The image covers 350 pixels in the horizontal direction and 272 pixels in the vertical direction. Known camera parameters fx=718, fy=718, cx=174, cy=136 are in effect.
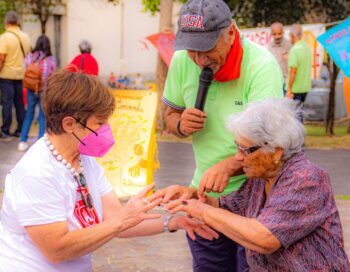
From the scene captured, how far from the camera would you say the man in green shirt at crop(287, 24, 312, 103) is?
420 inches

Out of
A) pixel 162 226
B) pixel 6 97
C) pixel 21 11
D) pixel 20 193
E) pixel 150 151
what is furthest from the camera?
pixel 21 11

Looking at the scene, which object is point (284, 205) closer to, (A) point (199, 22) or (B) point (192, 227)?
(B) point (192, 227)

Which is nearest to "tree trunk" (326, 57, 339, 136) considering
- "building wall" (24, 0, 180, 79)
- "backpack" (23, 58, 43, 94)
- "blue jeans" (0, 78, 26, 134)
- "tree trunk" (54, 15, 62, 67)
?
"blue jeans" (0, 78, 26, 134)

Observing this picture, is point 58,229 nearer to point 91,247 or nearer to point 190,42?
point 91,247

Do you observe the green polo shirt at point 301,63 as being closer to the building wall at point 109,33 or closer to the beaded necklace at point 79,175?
the beaded necklace at point 79,175

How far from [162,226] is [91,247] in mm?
606

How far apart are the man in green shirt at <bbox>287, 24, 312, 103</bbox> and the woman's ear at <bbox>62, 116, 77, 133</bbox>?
7.93m

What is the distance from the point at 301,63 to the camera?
35.3ft

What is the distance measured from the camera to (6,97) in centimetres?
1145

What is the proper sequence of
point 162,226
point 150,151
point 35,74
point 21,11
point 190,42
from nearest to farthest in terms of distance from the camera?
point 190,42
point 162,226
point 150,151
point 35,74
point 21,11

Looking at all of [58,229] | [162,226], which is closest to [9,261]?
[58,229]

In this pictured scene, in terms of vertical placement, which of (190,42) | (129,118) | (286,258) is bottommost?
(129,118)

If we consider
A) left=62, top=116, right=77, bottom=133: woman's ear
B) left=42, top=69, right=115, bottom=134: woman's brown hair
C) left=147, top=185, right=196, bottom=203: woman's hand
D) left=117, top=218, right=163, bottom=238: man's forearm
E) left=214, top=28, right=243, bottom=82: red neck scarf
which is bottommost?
left=117, top=218, right=163, bottom=238: man's forearm

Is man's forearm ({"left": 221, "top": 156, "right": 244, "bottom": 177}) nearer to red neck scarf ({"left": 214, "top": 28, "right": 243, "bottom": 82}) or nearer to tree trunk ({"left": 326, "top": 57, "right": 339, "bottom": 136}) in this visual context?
red neck scarf ({"left": 214, "top": 28, "right": 243, "bottom": 82})
